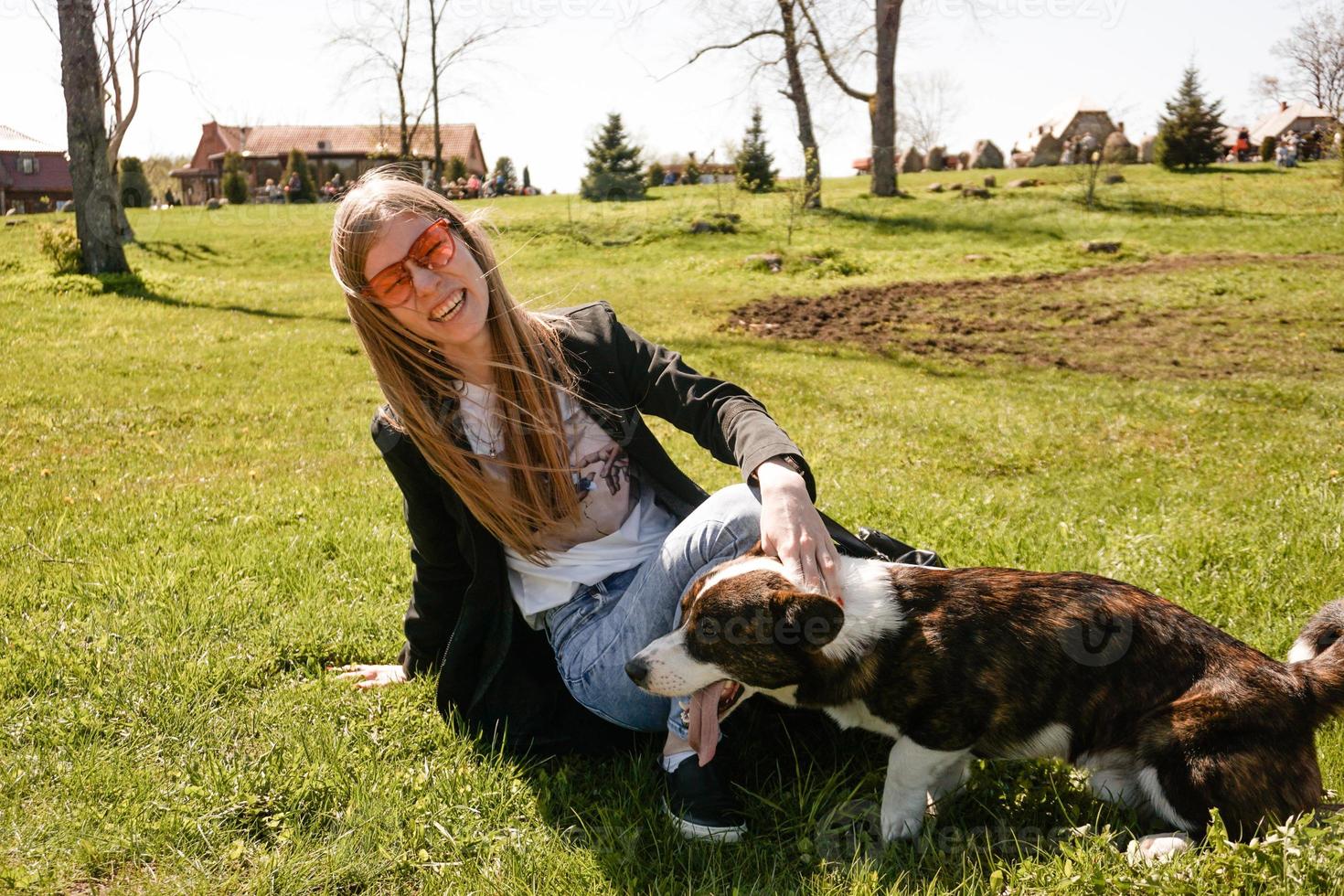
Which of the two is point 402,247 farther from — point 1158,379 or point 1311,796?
point 1158,379

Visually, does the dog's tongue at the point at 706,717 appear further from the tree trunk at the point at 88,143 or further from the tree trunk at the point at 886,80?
the tree trunk at the point at 886,80

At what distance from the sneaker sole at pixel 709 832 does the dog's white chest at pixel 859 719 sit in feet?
1.43

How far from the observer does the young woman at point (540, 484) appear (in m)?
3.01

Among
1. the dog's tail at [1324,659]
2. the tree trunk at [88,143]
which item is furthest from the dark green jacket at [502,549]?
the tree trunk at [88,143]

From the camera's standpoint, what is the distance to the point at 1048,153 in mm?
48719

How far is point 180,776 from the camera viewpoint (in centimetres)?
325

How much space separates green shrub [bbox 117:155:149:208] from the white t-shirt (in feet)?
134

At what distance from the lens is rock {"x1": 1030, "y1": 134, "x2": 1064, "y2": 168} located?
4812 cm

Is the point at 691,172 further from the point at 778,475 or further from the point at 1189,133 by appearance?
the point at 778,475

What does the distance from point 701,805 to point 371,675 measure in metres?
1.67

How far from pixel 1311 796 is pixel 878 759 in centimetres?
123

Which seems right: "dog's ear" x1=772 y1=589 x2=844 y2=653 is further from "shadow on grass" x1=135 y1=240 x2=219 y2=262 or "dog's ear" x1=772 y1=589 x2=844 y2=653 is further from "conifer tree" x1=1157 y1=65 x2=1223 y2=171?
"conifer tree" x1=1157 y1=65 x2=1223 y2=171

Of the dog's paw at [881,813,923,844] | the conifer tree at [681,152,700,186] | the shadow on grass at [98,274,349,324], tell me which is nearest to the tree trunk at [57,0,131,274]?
the shadow on grass at [98,274,349,324]

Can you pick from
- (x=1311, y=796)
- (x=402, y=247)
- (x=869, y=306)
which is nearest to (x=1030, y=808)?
(x=1311, y=796)
